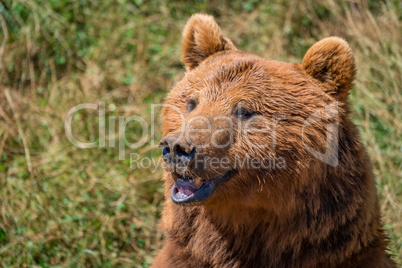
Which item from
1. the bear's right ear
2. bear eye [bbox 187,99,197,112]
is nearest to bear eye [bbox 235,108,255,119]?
bear eye [bbox 187,99,197,112]

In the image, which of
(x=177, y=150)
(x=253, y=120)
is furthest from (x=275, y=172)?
(x=177, y=150)

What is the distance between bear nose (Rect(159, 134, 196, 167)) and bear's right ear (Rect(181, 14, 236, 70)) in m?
1.06

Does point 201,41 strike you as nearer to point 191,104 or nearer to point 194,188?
point 191,104

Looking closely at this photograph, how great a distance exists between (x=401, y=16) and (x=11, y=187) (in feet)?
16.5

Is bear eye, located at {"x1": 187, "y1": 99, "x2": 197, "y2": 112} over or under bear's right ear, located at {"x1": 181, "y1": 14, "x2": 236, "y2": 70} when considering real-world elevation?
under

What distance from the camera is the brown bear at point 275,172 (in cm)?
312

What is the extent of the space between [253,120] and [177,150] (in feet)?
2.02

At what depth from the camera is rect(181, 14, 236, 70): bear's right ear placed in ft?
12.2

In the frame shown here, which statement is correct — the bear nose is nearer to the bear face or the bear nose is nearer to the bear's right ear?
the bear face

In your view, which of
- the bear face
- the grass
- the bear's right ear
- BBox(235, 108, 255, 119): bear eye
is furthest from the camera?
the grass

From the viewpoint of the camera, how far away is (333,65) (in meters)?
3.28

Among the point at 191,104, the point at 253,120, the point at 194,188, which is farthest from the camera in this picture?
the point at 191,104

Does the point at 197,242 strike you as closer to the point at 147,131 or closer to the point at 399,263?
the point at 399,263

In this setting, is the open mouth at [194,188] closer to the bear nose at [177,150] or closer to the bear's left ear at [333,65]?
the bear nose at [177,150]
